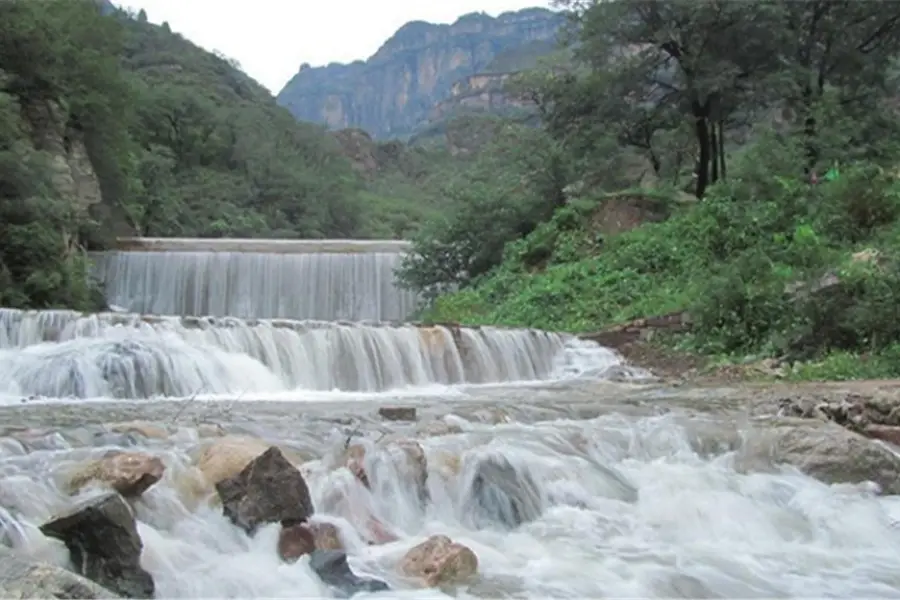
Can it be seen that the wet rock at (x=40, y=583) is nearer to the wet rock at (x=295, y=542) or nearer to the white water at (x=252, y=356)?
the wet rock at (x=295, y=542)

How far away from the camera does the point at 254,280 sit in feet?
67.2

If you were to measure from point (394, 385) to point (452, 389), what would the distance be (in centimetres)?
85

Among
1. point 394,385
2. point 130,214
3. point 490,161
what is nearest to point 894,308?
point 394,385

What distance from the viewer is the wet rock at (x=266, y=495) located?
4.54 m

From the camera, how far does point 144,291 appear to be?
785 inches

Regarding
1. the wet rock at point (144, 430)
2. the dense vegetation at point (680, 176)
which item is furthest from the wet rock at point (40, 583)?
the dense vegetation at point (680, 176)

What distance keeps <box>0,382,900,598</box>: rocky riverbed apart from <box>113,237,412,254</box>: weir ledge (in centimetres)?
1364

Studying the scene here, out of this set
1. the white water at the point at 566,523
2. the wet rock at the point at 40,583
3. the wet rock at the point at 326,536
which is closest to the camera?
the wet rock at the point at 40,583

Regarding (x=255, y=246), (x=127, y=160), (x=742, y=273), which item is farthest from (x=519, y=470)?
(x=127, y=160)

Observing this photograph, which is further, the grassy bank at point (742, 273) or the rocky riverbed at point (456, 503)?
the grassy bank at point (742, 273)

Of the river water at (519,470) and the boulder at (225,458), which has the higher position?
the boulder at (225,458)

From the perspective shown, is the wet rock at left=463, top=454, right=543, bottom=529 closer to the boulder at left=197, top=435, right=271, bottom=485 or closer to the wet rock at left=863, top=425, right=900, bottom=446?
the boulder at left=197, top=435, right=271, bottom=485

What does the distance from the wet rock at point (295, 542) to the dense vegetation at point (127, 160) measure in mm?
10892

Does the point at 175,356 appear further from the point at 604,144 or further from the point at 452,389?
the point at 604,144
